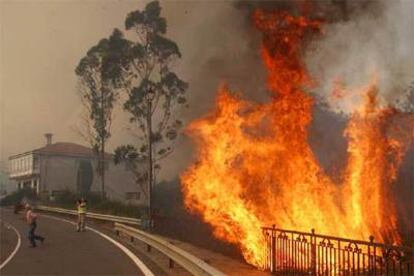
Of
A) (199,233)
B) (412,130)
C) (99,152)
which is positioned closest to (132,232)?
(199,233)

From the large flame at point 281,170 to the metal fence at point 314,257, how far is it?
2175 millimetres

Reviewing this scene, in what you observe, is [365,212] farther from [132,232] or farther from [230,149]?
[132,232]

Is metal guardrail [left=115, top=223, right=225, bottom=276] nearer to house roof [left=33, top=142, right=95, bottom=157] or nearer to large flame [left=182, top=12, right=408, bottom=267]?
large flame [left=182, top=12, right=408, bottom=267]

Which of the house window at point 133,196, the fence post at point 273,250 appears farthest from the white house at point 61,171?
the fence post at point 273,250

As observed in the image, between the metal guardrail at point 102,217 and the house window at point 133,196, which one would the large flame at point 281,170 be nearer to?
the metal guardrail at point 102,217

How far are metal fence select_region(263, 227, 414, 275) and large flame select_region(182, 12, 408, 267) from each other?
85.6 inches

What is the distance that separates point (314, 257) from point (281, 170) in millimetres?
5523

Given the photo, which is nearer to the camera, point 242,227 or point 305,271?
point 305,271

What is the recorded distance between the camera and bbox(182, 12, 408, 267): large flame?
1473 cm

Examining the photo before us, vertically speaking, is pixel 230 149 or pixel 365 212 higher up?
pixel 230 149

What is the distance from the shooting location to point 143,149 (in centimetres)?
4094

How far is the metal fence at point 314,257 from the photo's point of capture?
8.99 meters

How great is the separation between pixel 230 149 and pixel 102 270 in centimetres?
484

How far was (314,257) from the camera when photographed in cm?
1013
